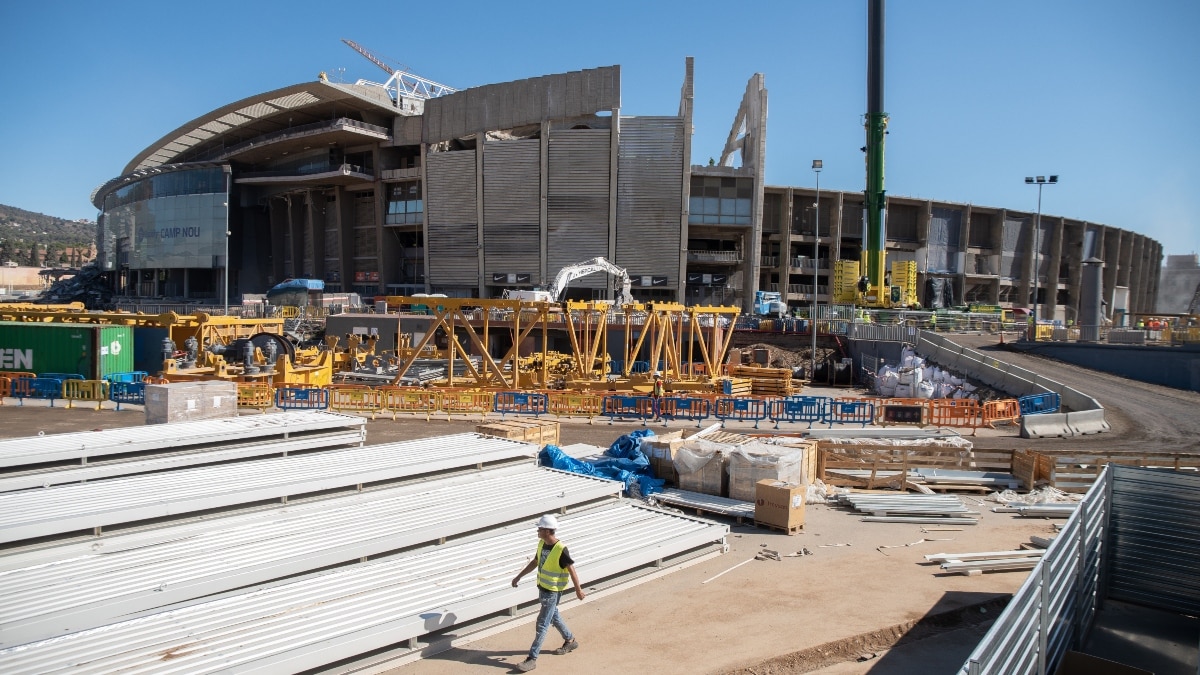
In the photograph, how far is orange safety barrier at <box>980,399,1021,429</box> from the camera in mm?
25156

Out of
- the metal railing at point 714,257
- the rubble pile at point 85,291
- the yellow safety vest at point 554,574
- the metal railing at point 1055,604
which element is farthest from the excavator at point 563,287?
the rubble pile at point 85,291

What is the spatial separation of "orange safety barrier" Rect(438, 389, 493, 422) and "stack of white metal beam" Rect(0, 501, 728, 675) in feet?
50.4

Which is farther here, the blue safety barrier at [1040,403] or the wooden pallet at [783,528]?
the blue safety barrier at [1040,403]

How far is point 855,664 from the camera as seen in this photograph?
335 inches

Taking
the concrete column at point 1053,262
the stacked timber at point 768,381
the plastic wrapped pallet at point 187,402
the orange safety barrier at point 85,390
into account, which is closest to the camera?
the plastic wrapped pallet at point 187,402

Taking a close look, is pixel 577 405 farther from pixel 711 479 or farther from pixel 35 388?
pixel 35 388

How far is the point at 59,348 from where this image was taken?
1191 inches

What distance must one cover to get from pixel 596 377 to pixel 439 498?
2118 cm

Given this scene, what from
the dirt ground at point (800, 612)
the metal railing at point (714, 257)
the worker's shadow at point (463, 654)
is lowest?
Answer: the dirt ground at point (800, 612)

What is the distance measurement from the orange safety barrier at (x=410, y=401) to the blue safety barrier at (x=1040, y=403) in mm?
20520

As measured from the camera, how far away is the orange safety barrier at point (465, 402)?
26.2m

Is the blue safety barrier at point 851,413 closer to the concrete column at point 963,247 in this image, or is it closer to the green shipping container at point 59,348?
the green shipping container at point 59,348

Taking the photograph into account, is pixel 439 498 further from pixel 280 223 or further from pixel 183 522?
pixel 280 223

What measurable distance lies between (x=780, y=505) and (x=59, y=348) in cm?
3047
